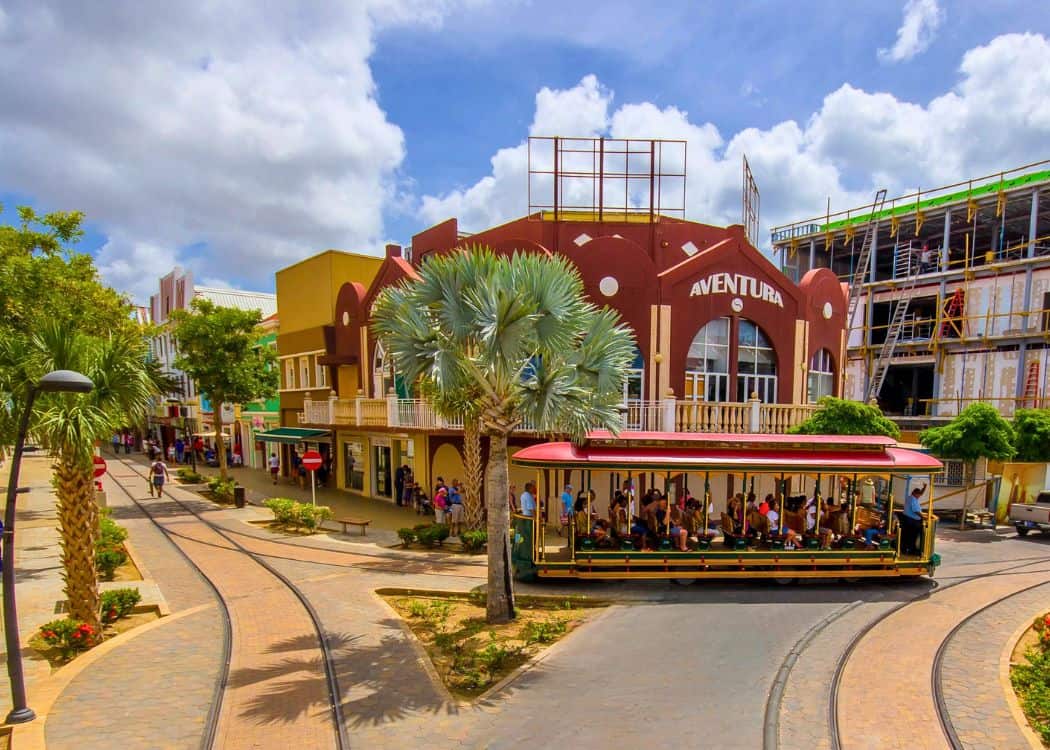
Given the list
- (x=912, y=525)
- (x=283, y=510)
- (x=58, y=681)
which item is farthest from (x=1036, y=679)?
(x=283, y=510)

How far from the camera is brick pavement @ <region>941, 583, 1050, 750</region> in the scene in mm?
A: 6848

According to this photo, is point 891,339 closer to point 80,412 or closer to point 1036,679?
point 1036,679

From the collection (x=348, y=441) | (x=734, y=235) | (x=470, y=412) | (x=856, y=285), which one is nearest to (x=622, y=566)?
(x=470, y=412)

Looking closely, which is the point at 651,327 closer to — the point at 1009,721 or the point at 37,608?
the point at 1009,721

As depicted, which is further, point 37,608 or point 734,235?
point 734,235

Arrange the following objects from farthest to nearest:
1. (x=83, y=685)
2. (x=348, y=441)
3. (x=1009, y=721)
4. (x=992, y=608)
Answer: (x=348, y=441)
(x=992, y=608)
(x=83, y=685)
(x=1009, y=721)

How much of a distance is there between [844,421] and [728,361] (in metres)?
4.14

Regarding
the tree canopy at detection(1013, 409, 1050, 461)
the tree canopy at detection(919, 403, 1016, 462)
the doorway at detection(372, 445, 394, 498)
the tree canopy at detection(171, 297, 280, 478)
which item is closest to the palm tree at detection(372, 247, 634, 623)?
the tree canopy at detection(919, 403, 1016, 462)

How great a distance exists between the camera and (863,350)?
128 ft

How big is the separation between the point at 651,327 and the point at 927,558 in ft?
32.5

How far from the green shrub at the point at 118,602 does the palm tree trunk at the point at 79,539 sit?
2.45 feet

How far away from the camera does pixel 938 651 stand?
9102mm

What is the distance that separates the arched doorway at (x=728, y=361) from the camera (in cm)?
2036

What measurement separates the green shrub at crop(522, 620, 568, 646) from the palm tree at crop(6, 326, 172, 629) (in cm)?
709
